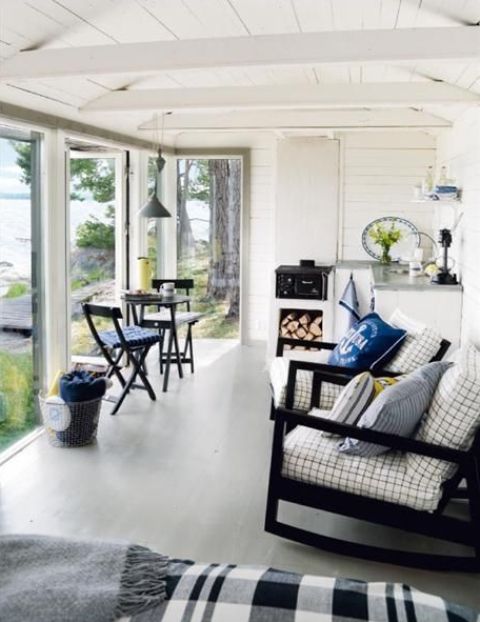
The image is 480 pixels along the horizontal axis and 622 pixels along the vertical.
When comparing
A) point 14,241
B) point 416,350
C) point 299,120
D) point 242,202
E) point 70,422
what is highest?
point 299,120

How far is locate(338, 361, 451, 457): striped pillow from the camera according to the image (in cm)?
301

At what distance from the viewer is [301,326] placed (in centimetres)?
671

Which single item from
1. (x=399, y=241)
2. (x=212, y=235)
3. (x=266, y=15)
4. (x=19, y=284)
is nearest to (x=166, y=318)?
(x=19, y=284)

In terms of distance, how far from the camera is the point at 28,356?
4953 millimetres

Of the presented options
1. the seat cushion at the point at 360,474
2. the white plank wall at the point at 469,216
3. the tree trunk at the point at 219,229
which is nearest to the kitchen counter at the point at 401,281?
the white plank wall at the point at 469,216

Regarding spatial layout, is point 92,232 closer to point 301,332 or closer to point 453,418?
point 301,332

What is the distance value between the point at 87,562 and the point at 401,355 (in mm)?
2786

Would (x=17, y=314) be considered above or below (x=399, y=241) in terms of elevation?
below

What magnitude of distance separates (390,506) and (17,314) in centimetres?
285

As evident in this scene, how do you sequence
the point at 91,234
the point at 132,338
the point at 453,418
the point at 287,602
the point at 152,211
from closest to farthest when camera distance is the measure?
the point at 287,602, the point at 453,418, the point at 132,338, the point at 152,211, the point at 91,234

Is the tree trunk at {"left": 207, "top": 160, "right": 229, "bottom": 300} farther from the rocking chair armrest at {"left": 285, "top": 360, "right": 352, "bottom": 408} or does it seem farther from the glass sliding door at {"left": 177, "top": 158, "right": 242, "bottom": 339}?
the rocking chair armrest at {"left": 285, "top": 360, "right": 352, "bottom": 408}

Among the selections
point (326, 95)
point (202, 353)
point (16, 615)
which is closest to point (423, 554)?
point (16, 615)

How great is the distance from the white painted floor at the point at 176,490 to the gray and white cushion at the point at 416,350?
3.28 ft

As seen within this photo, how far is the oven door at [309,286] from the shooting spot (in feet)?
21.7
